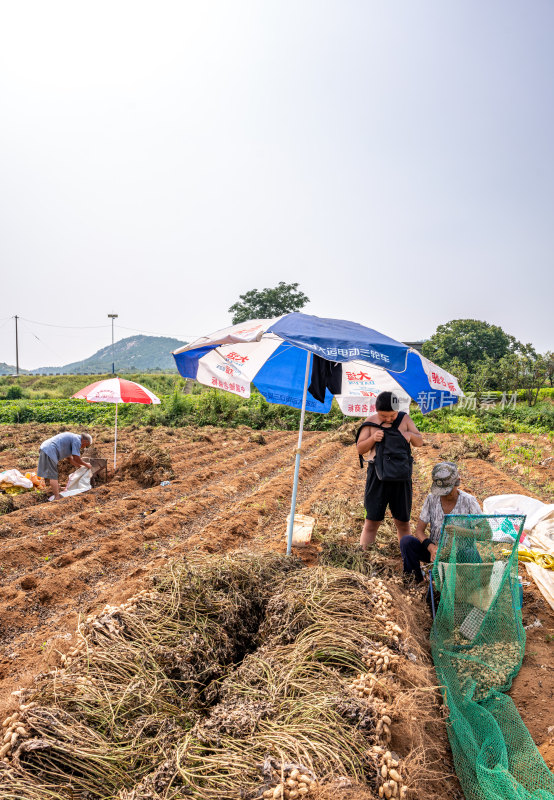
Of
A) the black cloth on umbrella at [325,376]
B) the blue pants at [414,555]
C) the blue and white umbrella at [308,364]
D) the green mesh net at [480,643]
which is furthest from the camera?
the black cloth on umbrella at [325,376]

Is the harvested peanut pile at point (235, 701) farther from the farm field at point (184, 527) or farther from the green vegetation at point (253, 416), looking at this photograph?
the green vegetation at point (253, 416)

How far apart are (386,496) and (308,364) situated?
146cm

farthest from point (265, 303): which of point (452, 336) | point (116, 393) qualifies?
point (116, 393)

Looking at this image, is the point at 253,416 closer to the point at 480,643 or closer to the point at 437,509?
the point at 437,509

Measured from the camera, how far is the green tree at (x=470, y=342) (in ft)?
133

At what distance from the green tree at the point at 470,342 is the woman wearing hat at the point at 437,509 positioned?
37802mm

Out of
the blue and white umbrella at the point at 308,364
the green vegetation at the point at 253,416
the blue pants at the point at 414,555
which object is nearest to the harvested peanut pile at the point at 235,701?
the blue pants at the point at 414,555

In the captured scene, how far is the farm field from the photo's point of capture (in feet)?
12.2

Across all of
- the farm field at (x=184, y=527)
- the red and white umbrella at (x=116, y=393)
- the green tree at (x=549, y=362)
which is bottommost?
the farm field at (x=184, y=527)

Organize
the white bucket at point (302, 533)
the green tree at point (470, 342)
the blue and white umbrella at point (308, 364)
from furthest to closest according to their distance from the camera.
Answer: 1. the green tree at point (470, 342)
2. the white bucket at point (302, 533)
3. the blue and white umbrella at point (308, 364)

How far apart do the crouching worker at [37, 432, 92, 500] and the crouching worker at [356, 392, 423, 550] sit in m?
5.28

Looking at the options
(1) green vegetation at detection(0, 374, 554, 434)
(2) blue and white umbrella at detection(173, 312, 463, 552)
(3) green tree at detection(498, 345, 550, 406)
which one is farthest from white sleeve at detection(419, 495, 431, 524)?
(3) green tree at detection(498, 345, 550, 406)

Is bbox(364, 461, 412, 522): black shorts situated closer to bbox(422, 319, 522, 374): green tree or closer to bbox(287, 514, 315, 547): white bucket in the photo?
bbox(287, 514, 315, 547): white bucket

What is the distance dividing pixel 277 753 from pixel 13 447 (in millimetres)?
14144
